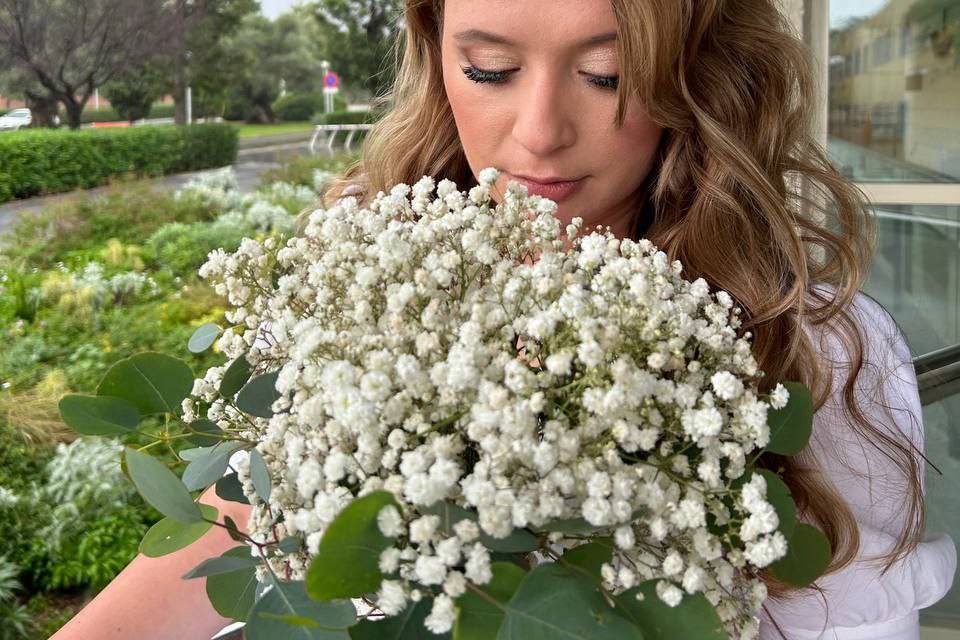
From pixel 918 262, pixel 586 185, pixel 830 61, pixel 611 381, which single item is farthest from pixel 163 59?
pixel 611 381

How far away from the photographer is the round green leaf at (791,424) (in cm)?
75

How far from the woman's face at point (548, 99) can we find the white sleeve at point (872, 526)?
1.33 feet

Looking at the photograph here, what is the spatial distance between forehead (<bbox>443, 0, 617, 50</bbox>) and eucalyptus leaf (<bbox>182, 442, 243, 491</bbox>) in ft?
1.85

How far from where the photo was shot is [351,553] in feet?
1.94

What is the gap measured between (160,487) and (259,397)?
10cm

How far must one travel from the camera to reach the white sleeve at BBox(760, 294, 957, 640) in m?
1.21

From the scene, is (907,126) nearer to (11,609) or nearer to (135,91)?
(135,91)

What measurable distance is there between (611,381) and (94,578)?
3.78 metres

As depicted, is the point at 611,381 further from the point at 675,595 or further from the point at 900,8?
the point at 900,8

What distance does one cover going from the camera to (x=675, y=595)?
0.63 meters

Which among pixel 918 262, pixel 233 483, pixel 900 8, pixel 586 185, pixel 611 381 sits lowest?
pixel 918 262

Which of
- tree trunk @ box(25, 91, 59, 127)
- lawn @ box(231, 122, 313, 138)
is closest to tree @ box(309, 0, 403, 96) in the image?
lawn @ box(231, 122, 313, 138)

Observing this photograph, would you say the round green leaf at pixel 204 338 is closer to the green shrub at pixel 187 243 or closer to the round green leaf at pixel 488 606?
the round green leaf at pixel 488 606

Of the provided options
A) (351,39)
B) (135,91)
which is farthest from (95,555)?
(351,39)
